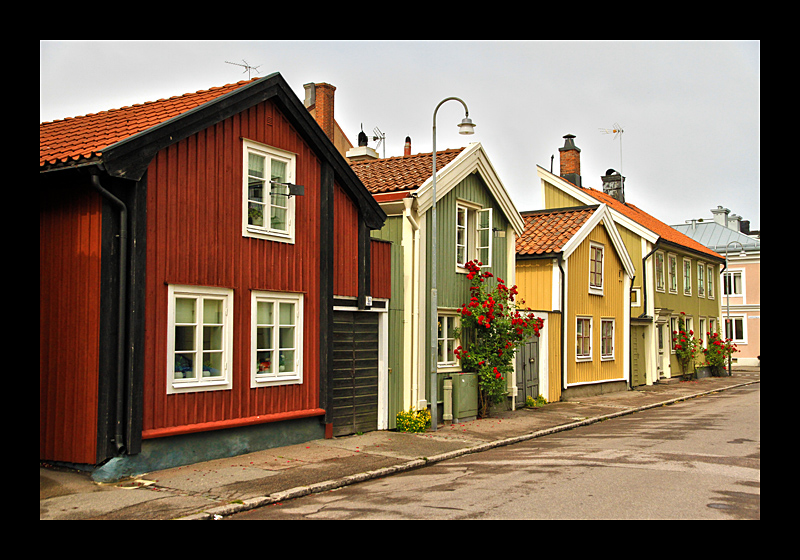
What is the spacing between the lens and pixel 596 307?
2536cm

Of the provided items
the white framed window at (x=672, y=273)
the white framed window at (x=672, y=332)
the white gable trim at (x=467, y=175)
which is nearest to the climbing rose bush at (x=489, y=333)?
the white gable trim at (x=467, y=175)

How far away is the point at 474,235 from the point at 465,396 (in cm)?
407

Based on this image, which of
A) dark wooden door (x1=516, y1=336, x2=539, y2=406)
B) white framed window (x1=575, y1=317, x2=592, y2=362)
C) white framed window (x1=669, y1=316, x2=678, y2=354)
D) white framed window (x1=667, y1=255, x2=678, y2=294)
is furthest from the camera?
white framed window (x1=667, y1=255, x2=678, y2=294)

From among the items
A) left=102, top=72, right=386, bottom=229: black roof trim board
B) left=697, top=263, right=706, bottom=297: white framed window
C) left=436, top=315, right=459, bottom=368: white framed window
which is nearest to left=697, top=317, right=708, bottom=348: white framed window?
left=697, top=263, right=706, bottom=297: white framed window

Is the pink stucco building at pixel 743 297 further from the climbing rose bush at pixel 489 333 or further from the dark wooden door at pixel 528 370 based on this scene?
the climbing rose bush at pixel 489 333

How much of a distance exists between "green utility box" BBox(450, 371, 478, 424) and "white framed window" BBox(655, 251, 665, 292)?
1678 centimetres

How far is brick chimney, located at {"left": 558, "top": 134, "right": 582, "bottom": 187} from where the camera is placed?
3469cm

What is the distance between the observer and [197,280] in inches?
459

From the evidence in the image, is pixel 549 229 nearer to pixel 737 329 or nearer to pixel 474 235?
pixel 474 235

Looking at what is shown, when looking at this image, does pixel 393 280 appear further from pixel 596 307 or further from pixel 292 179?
pixel 596 307

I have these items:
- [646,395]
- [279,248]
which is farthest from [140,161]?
[646,395]

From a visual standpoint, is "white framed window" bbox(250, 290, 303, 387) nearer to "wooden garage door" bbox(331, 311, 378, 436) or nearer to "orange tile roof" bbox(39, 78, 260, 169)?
"wooden garage door" bbox(331, 311, 378, 436)

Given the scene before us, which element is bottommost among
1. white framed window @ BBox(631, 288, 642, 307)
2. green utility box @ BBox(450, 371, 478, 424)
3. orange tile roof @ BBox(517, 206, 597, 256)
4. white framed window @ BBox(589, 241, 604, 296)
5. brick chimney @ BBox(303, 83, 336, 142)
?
green utility box @ BBox(450, 371, 478, 424)

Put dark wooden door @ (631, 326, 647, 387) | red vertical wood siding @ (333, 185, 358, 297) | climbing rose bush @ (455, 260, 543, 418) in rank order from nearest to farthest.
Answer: red vertical wood siding @ (333, 185, 358, 297) < climbing rose bush @ (455, 260, 543, 418) < dark wooden door @ (631, 326, 647, 387)
